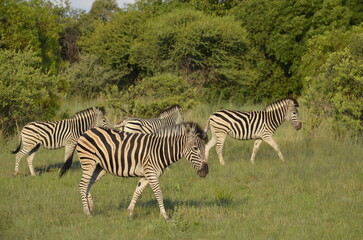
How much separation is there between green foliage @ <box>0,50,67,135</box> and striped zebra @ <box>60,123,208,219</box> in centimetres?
815

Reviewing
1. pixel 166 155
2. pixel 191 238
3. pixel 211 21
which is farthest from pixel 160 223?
pixel 211 21

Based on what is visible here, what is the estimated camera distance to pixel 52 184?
10438 millimetres

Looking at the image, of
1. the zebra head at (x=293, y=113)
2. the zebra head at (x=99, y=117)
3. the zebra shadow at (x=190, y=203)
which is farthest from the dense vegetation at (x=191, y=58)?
the zebra shadow at (x=190, y=203)

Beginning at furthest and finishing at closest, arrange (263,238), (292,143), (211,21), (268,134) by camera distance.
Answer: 1. (211,21)
2. (292,143)
3. (268,134)
4. (263,238)

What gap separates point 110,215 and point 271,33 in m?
26.2

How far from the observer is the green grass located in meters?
7.00

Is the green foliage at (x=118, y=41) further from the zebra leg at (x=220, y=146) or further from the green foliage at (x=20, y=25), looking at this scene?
the zebra leg at (x=220, y=146)

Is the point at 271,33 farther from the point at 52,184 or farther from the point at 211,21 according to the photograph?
the point at 52,184

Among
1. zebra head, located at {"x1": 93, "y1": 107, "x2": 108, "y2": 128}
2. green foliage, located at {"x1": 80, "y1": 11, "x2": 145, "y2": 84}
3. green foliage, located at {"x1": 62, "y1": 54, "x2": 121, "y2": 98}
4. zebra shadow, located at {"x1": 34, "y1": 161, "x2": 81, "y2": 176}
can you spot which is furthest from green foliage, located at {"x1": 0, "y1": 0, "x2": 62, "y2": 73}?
zebra head, located at {"x1": 93, "y1": 107, "x2": 108, "y2": 128}

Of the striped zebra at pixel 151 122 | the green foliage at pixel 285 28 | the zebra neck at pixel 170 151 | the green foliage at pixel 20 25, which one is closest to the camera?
the zebra neck at pixel 170 151

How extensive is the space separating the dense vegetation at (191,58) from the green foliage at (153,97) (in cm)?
5

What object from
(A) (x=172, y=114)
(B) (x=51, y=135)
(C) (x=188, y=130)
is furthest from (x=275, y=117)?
(B) (x=51, y=135)

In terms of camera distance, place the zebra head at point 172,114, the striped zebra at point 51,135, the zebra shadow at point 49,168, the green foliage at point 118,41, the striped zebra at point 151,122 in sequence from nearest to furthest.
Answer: the striped zebra at point 51,135 → the zebra shadow at point 49,168 → the striped zebra at point 151,122 → the zebra head at point 172,114 → the green foliage at point 118,41

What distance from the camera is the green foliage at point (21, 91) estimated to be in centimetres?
1541
